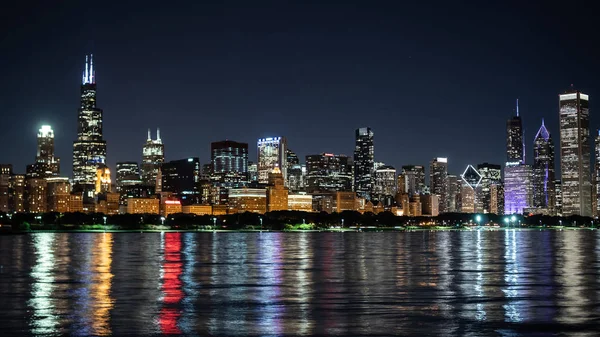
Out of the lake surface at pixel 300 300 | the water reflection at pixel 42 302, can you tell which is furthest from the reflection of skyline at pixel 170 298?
the water reflection at pixel 42 302

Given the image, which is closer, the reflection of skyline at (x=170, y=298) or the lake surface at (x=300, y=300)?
the lake surface at (x=300, y=300)

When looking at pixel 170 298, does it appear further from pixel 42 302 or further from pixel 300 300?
pixel 300 300

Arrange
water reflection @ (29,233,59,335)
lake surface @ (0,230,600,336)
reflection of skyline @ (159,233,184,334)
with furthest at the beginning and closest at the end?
reflection of skyline @ (159,233,184,334)
lake surface @ (0,230,600,336)
water reflection @ (29,233,59,335)

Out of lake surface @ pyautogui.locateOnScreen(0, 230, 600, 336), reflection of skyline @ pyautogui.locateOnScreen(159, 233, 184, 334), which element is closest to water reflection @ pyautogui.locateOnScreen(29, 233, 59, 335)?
lake surface @ pyautogui.locateOnScreen(0, 230, 600, 336)

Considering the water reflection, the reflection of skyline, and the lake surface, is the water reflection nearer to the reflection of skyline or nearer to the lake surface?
the lake surface

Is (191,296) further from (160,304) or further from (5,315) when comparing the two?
(5,315)

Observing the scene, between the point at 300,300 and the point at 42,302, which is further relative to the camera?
the point at 300,300

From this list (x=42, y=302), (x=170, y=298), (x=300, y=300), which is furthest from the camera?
(x=170, y=298)

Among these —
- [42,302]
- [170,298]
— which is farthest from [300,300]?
[42,302]

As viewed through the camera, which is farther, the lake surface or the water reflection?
the lake surface

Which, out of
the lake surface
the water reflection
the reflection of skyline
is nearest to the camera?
the water reflection

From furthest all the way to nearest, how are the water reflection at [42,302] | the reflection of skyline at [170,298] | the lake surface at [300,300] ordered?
the reflection of skyline at [170,298], the lake surface at [300,300], the water reflection at [42,302]

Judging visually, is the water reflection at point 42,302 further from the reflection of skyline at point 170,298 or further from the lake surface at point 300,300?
the reflection of skyline at point 170,298

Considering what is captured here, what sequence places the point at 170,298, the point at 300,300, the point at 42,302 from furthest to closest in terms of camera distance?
the point at 170,298 → the point at 300,300 → the point at 42,302
